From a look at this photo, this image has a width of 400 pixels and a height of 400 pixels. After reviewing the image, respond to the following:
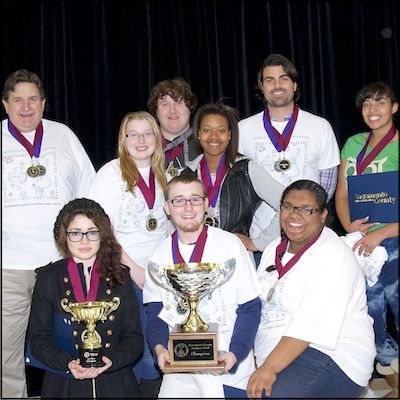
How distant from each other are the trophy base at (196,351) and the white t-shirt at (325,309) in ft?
1.28

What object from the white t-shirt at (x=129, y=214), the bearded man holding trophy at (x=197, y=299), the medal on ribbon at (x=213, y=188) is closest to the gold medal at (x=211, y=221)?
the medal on ribbon at (x=213, y=188)

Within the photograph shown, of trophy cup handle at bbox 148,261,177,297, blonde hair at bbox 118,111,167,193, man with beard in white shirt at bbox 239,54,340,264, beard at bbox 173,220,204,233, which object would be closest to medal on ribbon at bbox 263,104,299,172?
man with beard in white shirt at bbox 239,54,340,264

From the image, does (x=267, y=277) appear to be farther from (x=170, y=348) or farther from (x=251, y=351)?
(x=170, y=348)

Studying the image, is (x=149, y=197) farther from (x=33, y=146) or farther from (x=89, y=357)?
(x=89, y=357)

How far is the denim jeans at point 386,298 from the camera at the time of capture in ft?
12.8

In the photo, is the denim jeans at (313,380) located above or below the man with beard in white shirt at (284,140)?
below

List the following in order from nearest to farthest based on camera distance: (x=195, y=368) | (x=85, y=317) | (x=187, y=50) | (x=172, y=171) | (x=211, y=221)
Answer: (x=195, y=368) → (x=85, y=317) → (x=211, y=221) → (x=172, y=171) → (x=187, y=50)

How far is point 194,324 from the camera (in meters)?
3.10

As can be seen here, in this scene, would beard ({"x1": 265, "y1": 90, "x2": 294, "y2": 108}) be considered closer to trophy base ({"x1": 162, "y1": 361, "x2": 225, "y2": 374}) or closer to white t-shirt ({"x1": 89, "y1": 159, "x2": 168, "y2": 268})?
white t-shirt ({"x1": 89, "y1": 159, "x2": 168, "y2": 268})

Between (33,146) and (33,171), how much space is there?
0.17 metres

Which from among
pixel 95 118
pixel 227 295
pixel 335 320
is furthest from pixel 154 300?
pixel 95 118

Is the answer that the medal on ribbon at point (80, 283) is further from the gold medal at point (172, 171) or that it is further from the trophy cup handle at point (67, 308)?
the gold medal at point (172, 171)

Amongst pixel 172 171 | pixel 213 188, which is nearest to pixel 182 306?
pixel 213 188

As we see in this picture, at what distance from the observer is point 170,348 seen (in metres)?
3.04
